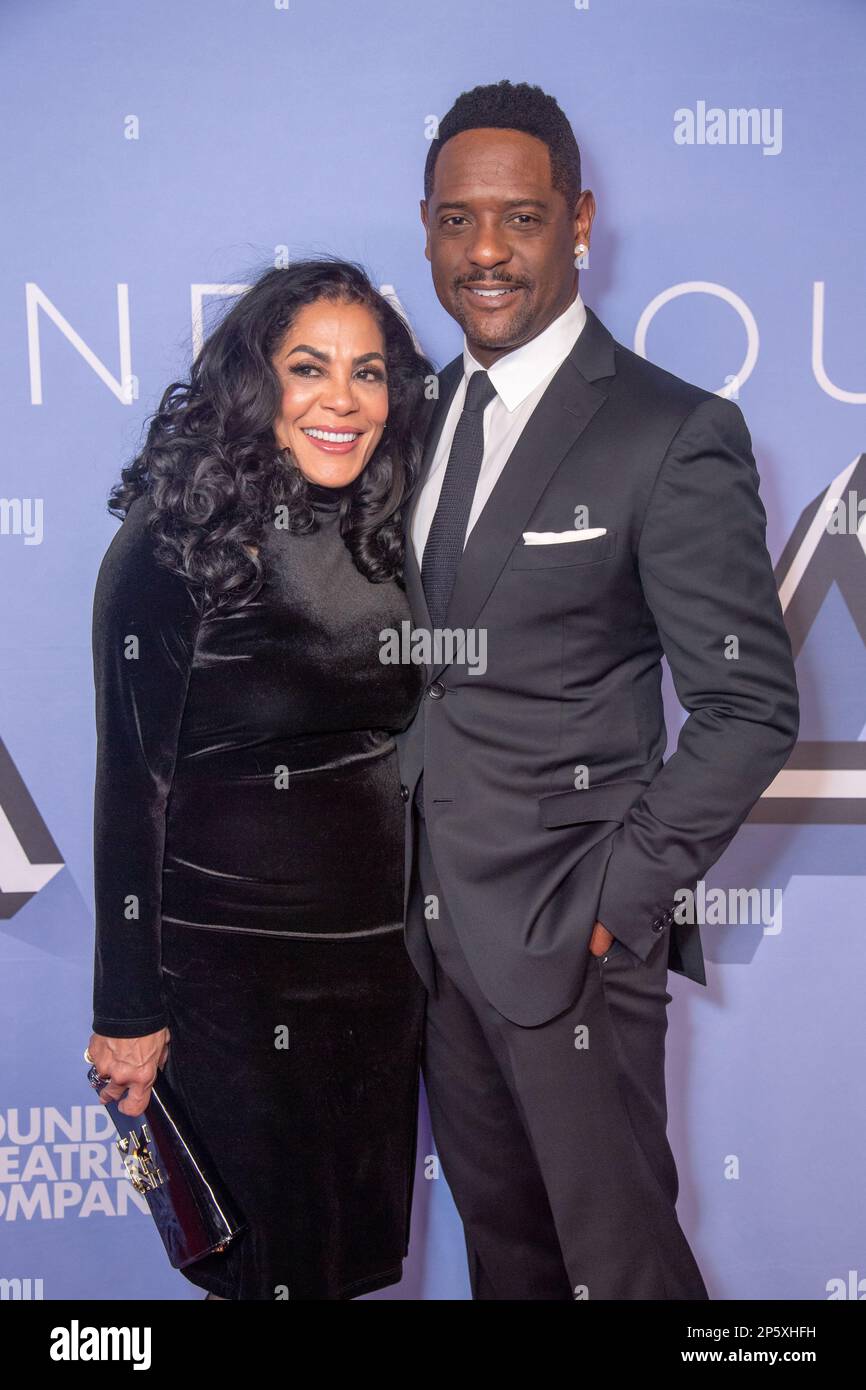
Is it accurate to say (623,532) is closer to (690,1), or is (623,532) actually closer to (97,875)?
(97,875)

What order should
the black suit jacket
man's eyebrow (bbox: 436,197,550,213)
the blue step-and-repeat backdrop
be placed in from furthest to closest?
the blue step-and-repeat backdrop
man's eyebrow (bbox: 436,197,550,213)
the black suit jacket

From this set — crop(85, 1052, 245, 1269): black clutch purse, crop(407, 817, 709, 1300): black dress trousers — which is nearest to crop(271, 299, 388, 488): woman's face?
crop(407, 817, 709, 1300): black dress trousers

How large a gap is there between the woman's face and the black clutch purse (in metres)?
1.15

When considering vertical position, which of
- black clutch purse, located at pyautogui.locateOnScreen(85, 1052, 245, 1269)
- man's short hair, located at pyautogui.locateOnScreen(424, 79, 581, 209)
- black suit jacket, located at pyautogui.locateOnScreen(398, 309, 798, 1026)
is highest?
man's short hair, located at pyautogui.locateOnScreen(424, 79, 581, 209)

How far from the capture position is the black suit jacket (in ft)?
5.81

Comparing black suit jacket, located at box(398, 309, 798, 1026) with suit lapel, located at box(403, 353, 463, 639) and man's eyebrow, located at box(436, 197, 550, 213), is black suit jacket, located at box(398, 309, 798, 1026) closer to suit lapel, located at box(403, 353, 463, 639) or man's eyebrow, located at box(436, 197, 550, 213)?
suit lapel, located at box(403, 353, 463, 639)

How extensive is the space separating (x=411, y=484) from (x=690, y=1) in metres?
1.17

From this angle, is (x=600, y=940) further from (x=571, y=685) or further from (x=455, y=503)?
(x=455, y=503)

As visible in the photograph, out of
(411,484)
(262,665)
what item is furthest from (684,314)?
(262,665)

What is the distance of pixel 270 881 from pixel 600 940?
589mm

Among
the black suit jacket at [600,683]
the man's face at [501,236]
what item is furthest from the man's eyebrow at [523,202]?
the black suit jacket at [600,683]

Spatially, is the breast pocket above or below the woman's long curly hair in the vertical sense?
below

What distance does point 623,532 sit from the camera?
70.4 inches

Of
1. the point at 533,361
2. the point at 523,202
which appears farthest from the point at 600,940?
the point at 523,202
